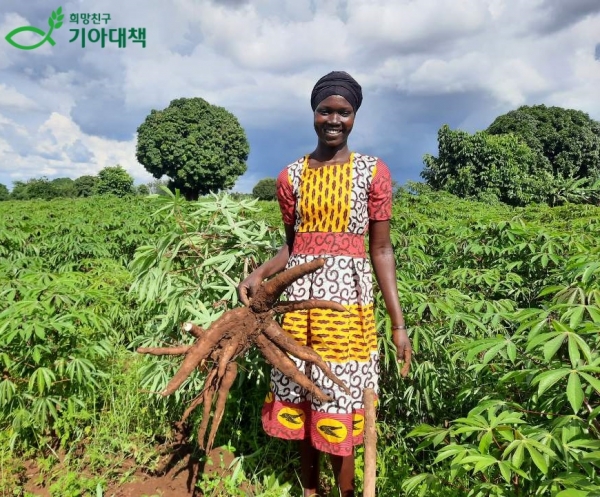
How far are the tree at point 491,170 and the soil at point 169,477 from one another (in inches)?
452

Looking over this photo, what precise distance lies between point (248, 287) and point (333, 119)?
0.57m

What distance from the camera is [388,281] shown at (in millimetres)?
1398

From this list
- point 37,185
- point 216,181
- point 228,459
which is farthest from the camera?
point 37,185

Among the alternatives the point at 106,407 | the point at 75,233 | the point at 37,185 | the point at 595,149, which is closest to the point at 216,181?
the point at 37,185

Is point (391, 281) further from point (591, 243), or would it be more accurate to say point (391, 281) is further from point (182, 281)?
point (591, 243)

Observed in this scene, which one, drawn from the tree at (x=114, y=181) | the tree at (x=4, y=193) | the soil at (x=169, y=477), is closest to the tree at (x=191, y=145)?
the tree at (x=114, y=181)

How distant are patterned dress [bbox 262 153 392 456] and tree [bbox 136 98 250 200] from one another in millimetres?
23473

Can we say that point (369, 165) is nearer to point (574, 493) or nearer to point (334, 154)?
point (334, 154)

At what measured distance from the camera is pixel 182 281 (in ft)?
6.59

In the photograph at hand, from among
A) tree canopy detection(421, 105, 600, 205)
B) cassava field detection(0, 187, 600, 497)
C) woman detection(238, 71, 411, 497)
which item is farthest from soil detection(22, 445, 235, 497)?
tree canopy detection(421, 105, 600, 205)

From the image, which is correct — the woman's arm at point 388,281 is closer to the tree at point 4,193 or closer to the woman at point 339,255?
the woman at point 339,255

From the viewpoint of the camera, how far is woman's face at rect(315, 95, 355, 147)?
1300 mm

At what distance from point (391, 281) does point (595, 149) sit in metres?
22.0

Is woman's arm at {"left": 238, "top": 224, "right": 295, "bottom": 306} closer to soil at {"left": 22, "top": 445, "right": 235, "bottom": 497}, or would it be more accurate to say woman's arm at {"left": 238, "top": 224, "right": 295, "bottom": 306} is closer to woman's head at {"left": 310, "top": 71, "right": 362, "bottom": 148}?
woman's head at {"left": 310, "top": 71, "right": 362, "bottom": 148}
